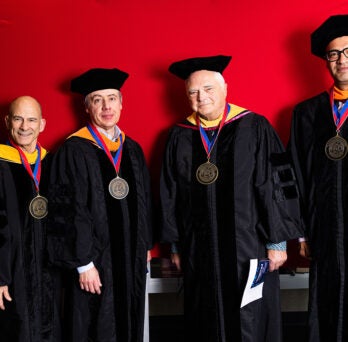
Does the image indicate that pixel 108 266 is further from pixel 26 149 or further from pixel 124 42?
pixel 124 42

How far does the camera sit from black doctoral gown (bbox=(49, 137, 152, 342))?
286 centimetres

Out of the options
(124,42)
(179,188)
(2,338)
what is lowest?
(2,338)

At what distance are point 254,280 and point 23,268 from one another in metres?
1.42

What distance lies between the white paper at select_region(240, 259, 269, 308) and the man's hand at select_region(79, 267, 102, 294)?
88 centimetres

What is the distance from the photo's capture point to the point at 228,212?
2885 mm

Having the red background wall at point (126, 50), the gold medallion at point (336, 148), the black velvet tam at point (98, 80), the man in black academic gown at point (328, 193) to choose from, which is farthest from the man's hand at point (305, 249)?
the black velvet tam at point (98, 80)

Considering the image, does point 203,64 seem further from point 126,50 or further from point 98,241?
point 98,241

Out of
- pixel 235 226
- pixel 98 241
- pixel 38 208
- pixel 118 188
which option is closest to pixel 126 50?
pixel 118 188

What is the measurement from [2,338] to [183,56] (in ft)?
7.33

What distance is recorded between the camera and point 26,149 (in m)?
3.10

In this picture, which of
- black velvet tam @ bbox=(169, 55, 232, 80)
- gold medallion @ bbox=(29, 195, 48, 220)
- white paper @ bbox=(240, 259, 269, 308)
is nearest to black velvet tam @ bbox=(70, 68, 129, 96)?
black velvet tam @ bbox=(169, 55, 232, 80)

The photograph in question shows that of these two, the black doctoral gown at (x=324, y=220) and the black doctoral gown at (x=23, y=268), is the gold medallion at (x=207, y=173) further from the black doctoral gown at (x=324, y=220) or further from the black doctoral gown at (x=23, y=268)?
the black doctoral gown at (x=23, y=268)

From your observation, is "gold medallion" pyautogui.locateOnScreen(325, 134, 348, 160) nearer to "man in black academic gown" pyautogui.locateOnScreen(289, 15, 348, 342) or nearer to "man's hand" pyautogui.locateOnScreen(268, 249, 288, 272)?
"man in black academic gown" pyautogui.locateOnScreen(289, 15, 348, 342)

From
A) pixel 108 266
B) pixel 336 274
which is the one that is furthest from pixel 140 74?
pixel 336 274
